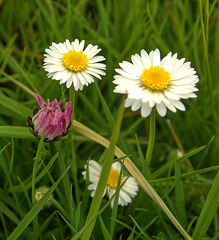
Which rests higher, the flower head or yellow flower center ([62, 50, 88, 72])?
yellow flower center ([62, 50, 88, 72])

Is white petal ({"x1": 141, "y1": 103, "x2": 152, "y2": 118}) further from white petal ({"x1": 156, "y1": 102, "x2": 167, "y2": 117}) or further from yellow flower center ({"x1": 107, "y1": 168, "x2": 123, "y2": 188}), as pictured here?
yellow flower center ({"x1": 107, "y1": 168, "x2": 123, "y2": 188})

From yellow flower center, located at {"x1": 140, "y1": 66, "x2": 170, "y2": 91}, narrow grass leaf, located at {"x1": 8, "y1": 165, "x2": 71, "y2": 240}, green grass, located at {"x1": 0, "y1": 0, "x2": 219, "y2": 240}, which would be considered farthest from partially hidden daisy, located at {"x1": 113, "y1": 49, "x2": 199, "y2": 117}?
narrow grass leaf, located at {"x1": 8, "y1": 165, "x2": 71, "y2": 240}

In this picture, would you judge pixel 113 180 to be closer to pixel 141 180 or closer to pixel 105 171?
pixel 141 180

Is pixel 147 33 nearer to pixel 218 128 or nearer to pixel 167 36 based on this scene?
pixel 167 36

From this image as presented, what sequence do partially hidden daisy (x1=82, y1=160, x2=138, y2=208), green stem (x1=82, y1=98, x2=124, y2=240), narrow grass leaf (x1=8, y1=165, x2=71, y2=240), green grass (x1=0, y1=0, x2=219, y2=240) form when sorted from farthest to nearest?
1. partially hidden daisy (x1=82, y1=160, x2=138, y2=208)
2. green grass (x1=0, y1=0, x2=219, y2=240)
3. narrow grass leaf (x1=8, y1=165, x2=71, y2=240)
4. green stem (x1=82, y1=98, x2=124, y2=240)

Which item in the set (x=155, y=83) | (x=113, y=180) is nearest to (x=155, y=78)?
(x=155, y=83)

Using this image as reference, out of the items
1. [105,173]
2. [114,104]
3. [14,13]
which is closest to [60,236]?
[105,173]
